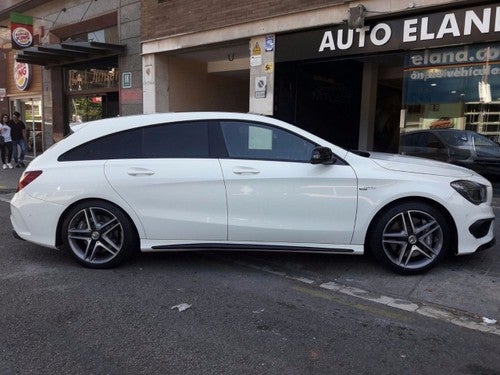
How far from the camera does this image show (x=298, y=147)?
4.77 meters

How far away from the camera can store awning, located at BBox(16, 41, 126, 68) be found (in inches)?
530

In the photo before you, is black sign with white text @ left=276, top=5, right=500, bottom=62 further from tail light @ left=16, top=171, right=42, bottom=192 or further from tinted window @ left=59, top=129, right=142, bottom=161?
tail light @ left=16, top=171, right=42, bottom=192

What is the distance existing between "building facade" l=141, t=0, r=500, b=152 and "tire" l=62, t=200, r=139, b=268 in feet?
19.8

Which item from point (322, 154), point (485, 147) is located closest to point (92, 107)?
point (485, 147)

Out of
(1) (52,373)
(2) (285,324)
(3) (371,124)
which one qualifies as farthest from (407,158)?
(3) (371,124)

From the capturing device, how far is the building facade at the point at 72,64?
13.6 metres

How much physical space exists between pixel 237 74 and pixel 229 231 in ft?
34.5

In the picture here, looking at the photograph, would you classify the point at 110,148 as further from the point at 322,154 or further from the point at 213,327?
the point at 213,327

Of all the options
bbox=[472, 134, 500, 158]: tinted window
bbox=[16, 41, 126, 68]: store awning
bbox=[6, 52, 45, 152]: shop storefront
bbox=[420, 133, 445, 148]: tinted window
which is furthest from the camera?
bbox=[6, 52, 45, 152]: shop storefront

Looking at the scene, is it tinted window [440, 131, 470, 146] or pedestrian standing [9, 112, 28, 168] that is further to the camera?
pedestrian standing [9, 112, 28, 168]

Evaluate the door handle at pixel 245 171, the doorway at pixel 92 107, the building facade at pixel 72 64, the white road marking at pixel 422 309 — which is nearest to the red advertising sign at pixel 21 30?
the building facade at pixel 72 64

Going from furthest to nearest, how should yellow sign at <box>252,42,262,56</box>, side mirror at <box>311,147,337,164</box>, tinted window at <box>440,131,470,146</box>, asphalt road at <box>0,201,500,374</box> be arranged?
yellow sign at <box>252,42,262,56</box>
tinted window at <box>440,131,470,146</box>
side mirror at <box>311,147,337,164</box>
asphalt road at <box>0,201,500,374</box>

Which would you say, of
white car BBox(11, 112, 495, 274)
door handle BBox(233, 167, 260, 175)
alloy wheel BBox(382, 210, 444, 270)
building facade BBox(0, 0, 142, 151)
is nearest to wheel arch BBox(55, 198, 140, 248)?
white car BBox(11, 112, 495, 274)

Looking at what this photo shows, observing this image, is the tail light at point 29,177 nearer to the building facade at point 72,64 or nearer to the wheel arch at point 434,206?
the wheel arch at point 434,206
